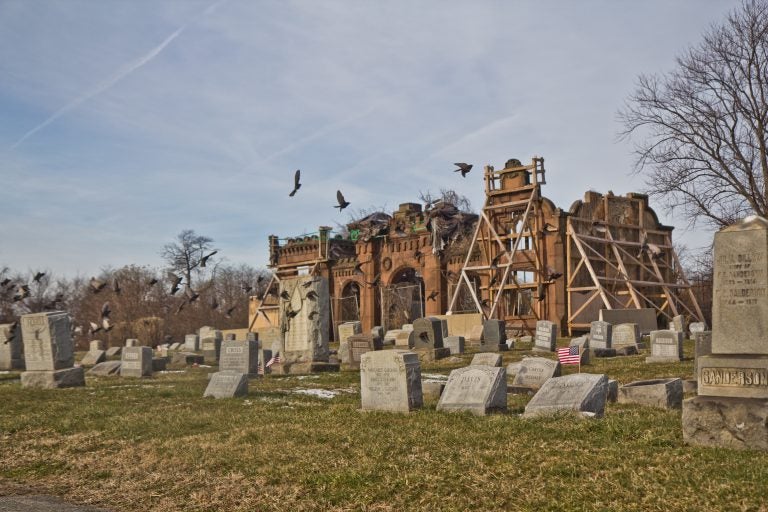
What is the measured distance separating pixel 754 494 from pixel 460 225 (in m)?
38.5

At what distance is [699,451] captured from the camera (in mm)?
7422

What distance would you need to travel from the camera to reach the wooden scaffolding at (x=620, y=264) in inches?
1344

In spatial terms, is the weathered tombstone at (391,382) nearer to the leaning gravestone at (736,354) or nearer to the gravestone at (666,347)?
the leaning gravestone at (736,354)

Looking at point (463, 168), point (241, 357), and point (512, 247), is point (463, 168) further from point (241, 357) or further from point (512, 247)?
point (512, 247)

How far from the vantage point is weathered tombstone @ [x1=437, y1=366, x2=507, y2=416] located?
10727 millimetres

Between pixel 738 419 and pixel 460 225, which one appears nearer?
pixel 738 419

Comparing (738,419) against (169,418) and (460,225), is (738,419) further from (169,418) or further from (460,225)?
(460,225)

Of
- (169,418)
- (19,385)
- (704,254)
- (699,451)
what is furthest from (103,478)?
(704,254)

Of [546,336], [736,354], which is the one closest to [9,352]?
[546,336]

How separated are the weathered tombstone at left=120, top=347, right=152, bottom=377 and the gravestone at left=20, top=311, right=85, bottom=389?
13.7ft

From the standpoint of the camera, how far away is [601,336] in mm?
24734

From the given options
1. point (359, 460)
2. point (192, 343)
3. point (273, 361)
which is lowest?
point (192, 343)

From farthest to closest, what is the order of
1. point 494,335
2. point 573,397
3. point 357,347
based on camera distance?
point 494,335 < point 357,347 < point 573,397

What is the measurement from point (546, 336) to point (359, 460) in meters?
18.8
